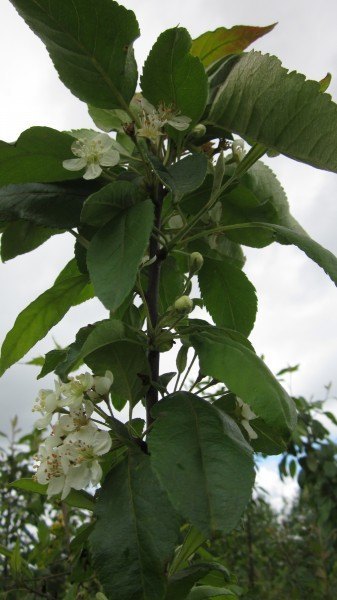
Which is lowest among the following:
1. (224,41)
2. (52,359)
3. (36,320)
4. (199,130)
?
(52,359)

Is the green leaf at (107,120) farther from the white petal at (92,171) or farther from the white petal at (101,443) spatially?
the white petal at (101,443)

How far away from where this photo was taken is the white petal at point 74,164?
40.8 inches

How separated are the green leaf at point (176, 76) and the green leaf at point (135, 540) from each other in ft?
1.94

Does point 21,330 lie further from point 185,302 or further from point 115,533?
point 115,533

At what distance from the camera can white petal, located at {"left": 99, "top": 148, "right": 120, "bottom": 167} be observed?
1051 mm

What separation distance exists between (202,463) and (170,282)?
1.64 feet

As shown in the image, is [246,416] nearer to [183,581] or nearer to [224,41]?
[183,581]

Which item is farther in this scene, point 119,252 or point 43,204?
point 43,204

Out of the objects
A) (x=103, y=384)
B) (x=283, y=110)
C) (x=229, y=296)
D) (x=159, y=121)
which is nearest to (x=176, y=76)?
(x=159, y=121)

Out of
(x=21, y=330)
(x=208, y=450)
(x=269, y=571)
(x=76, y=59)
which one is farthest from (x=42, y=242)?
(x=269, y=571)

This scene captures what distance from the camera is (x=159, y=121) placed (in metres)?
1.05

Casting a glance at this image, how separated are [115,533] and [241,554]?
329cm

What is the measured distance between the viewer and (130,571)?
32.2 inches

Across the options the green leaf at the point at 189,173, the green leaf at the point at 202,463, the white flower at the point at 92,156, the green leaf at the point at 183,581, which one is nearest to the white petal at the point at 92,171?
the white flower at the point at 92,156
